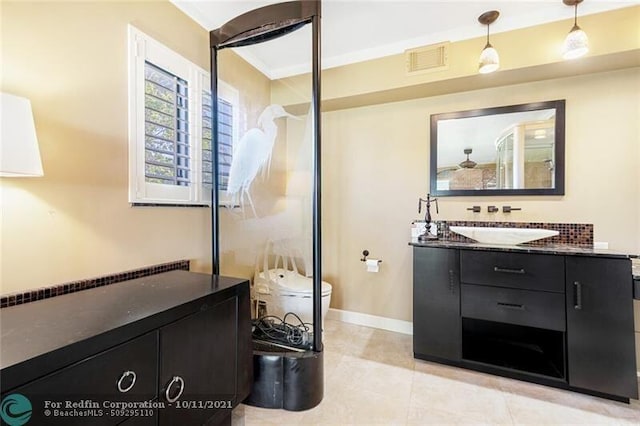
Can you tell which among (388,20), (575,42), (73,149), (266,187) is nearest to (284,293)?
(266,187)

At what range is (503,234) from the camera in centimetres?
214

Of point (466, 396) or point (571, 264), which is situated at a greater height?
point (571, 264)

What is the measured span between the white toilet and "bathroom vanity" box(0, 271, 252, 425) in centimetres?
50

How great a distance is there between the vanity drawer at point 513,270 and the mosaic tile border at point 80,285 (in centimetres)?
194

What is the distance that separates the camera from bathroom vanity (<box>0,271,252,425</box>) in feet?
2.55

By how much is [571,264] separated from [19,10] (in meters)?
3.04

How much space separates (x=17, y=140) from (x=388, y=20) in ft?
7.14

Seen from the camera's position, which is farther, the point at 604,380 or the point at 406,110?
the point at 406,110

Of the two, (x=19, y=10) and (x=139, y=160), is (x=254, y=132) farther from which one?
(x=19, y=10)

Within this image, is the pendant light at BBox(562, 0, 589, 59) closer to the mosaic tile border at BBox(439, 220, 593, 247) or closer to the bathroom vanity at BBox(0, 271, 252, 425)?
the mosaic tile border at BBox(439, 220, 593, 247)

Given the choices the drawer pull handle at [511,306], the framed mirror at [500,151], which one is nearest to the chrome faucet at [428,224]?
the framed mirror at [500,151]

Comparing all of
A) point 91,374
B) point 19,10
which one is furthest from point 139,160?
point 91,374

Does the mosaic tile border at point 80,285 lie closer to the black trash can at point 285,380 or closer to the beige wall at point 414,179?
the black trash can at point 285,380

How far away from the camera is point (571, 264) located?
179cm
